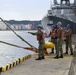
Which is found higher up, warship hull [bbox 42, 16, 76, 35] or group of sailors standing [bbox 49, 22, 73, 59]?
group of sailors standing [bbox 49, 22, 73, 59]

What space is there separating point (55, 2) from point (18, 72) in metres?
65.5

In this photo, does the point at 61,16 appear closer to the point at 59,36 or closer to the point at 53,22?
the point at 53,22

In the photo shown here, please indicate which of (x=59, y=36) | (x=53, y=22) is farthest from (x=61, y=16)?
(x=59, y=36)

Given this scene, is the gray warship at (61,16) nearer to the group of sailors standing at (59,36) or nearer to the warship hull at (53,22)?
the warship hull at (53,22)

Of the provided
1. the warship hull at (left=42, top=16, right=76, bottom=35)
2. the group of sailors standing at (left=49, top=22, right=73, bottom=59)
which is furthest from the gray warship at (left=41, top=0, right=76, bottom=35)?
the group of sailors standing at (left=49, top=22, right=73, bottom=59)

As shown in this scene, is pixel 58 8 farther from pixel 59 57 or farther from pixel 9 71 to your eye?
pixel 9 71

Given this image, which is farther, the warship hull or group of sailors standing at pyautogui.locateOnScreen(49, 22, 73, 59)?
the warship hull

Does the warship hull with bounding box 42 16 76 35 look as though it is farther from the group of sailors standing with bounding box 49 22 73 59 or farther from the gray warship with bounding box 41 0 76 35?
the group of sailors standing with bounding box 49 22 73 59

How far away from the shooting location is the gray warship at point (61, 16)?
64.8 m

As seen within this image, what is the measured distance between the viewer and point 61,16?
65688 millimetres

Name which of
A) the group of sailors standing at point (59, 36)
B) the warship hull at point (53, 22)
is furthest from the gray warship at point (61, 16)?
the group of sailors standing at point (59, 36)

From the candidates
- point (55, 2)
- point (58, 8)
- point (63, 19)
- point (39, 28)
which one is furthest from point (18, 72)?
point (55, 2)

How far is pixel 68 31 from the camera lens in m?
16.6

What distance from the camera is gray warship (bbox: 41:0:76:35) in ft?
212
